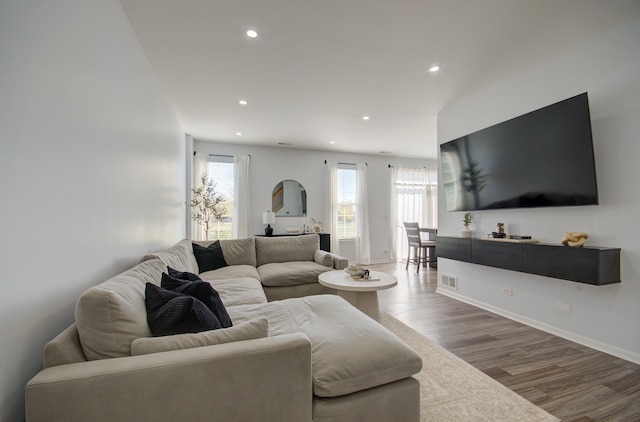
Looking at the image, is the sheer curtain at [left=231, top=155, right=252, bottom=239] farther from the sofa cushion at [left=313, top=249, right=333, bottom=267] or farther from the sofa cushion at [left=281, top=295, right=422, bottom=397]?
the sofa cushion at [left=281, top=295, right=422, bottom=397]

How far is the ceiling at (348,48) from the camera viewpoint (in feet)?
6.56

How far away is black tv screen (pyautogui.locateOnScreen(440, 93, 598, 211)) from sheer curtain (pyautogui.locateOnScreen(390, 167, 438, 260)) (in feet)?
10.2

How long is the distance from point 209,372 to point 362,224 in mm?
5742

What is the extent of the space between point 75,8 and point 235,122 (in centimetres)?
309

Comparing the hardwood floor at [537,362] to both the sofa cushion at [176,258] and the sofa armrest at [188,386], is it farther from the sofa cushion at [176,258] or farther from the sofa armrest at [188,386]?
the sofa cushion at [176,258]

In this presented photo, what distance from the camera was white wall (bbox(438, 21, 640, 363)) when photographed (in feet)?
7.27

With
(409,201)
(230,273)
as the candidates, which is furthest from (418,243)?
(230,273)

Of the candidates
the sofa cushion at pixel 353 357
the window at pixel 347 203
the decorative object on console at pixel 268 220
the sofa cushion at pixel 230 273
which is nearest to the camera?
the sofa cushion at pixel 353 357

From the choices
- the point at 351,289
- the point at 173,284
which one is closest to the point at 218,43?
the point at 173,284

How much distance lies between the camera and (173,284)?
1.58 metres

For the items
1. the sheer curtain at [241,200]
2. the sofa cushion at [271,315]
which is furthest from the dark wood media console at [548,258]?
the sheer curtain at [241,200]

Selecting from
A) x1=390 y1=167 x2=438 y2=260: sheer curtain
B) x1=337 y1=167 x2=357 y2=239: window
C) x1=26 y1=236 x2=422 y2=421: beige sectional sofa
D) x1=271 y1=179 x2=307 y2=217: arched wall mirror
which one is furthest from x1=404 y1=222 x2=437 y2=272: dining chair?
x1=26 y1=236 x2=422 y2=421: beige sectional sofa

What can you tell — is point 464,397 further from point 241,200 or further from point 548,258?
point 241,200

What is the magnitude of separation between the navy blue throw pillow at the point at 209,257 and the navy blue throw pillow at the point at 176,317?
2.22 meters
